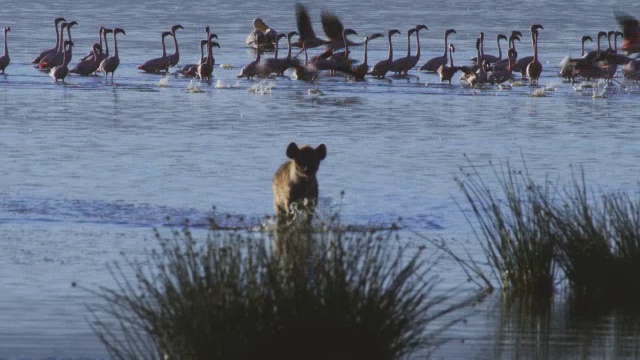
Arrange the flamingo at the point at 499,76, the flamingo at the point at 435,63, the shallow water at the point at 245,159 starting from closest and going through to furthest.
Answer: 1. the shallow water at the point at 245,159
2. the flamingo at the point at 499,76
3. the flamingo at the point at 435,63

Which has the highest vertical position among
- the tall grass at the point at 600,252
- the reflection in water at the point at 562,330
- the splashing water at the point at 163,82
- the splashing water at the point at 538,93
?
the tall grass at the point at 600,252

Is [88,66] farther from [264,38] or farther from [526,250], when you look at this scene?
[526,250]

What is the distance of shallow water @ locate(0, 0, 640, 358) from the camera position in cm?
977

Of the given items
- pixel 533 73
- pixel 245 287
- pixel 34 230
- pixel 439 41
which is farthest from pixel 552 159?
pixel 439 41

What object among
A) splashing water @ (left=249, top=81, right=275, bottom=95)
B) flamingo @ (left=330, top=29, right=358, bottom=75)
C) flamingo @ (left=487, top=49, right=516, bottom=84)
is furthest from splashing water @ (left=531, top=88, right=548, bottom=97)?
splashing water @ (left=249, top=81, right=275, bottom=95)

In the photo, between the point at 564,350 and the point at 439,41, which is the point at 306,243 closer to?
the point at 564,350

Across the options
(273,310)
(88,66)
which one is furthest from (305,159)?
(88,66)

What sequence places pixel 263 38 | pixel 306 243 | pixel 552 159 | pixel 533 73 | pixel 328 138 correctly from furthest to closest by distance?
pixel 263 38 → pixel 533 73 → pixel 328 138 → pixel 552 159 → pixel 306 243

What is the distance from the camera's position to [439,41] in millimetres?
47500

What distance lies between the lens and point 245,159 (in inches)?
739

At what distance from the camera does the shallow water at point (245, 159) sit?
9766 millimetres

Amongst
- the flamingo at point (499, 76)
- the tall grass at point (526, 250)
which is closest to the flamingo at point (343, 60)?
the flamingo at point (499, 76)

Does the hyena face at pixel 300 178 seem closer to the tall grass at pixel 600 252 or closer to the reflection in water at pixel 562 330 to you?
the reflection in water at pixel 562 330

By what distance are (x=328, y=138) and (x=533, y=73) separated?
13.0 meters
